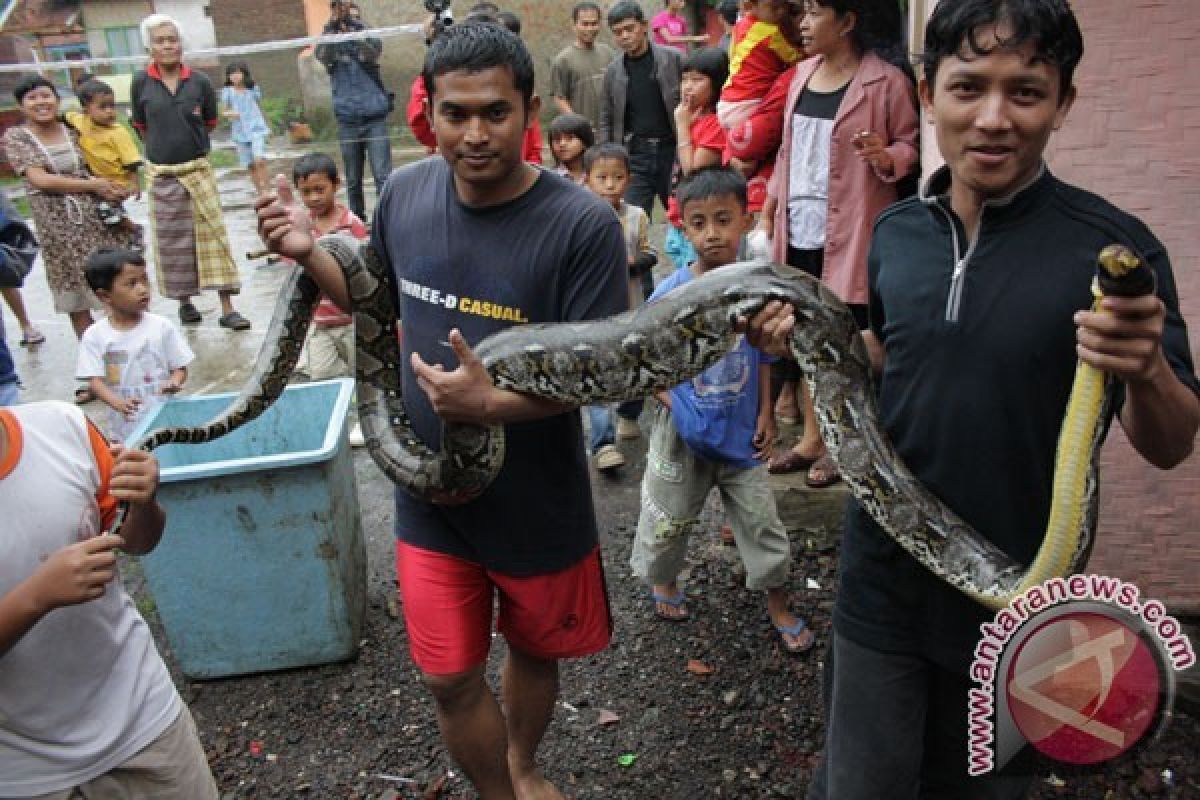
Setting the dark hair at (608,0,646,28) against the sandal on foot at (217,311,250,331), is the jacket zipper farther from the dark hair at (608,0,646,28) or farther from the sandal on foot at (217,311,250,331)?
the sandal on foot at (217,311,250,331)

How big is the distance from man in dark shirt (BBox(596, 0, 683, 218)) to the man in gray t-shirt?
0.77 metres

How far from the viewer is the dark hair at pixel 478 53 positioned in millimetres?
2719

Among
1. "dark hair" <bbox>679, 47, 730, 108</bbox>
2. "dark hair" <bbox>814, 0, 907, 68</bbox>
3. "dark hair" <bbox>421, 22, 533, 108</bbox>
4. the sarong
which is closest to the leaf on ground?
Result: "dark hair" <bbox>421, 22, 533, 108</bbox>

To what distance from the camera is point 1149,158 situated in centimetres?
346

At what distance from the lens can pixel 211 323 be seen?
959 cm

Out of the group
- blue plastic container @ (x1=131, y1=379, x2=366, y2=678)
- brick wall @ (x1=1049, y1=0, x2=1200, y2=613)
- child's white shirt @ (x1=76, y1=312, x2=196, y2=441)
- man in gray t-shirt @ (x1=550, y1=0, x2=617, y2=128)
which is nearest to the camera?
brick wall @ (x1=1049, y1=0, x2=1200, y2=613)

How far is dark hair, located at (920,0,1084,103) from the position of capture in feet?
6.84

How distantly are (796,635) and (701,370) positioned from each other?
1873 mm

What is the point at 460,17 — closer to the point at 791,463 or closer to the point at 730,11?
the point at 730,11

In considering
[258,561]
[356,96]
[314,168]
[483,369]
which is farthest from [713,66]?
[356,96]

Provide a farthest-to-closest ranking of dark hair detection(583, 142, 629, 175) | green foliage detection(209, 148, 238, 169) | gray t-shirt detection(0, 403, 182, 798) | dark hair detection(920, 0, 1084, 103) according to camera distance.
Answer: green foliage detection(209, 148, 238, 169) < dark hair detection(583, 142, 629, 175) < gray t-shirt detection(0, 403, 182, 798) < dark hair detection(920, 0, 1084, 103)

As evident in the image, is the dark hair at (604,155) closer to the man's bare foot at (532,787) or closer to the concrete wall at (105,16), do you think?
the man's bare foot at (532,787)
